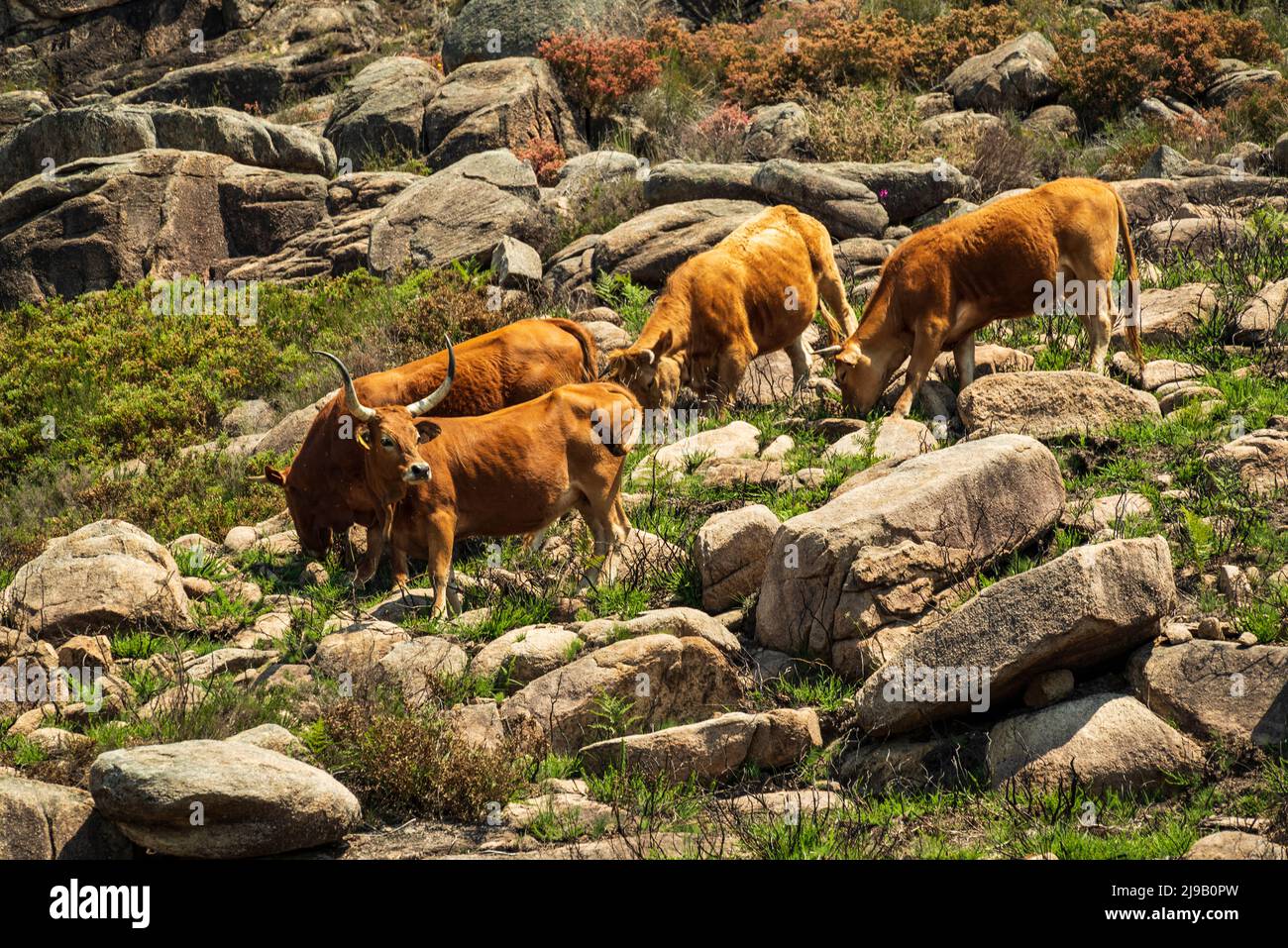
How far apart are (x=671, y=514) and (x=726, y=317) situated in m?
3.35

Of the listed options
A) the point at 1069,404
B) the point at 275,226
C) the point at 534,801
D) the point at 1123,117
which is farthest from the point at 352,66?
the point at 534,801

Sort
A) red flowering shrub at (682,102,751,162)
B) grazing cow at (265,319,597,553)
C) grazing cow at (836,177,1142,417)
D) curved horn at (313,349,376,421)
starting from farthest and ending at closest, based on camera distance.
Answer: red flowering shrub at (682,102,751,162) → grazing cow at (836,177,1142,417) → grazing cow at (265,319,597,553) → curved horn at (313,349,376,421)

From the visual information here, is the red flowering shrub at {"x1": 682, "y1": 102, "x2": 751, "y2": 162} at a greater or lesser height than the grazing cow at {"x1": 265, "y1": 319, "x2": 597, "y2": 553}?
greater

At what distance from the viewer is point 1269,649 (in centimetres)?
836

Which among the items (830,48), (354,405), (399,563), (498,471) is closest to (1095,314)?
(498,471)

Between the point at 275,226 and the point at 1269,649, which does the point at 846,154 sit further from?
the point at 1269,649

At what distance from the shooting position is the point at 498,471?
11055mm

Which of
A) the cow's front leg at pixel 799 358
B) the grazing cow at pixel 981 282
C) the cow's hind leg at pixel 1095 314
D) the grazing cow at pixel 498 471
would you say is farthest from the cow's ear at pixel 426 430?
the cow's hind leg at pixel 1095 314

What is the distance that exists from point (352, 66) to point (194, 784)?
27.3 m

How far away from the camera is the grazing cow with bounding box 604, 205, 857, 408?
47.5 ft

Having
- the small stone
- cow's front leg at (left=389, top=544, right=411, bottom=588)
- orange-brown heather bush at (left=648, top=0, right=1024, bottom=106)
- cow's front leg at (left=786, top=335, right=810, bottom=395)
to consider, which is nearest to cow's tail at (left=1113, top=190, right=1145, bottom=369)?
cow's front leg at (left=786, top=335, right=810, bottom=395)

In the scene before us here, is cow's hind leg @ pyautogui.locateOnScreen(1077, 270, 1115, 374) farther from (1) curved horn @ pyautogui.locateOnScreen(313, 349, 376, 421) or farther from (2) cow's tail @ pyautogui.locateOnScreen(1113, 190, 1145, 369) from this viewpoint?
(1) curved horn @ pyautogui.locateOnScreen(313, 349, 376, 421)

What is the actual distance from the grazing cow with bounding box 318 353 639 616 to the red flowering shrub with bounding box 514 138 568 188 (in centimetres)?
1326

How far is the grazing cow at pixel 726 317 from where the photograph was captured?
1449 centimetres
